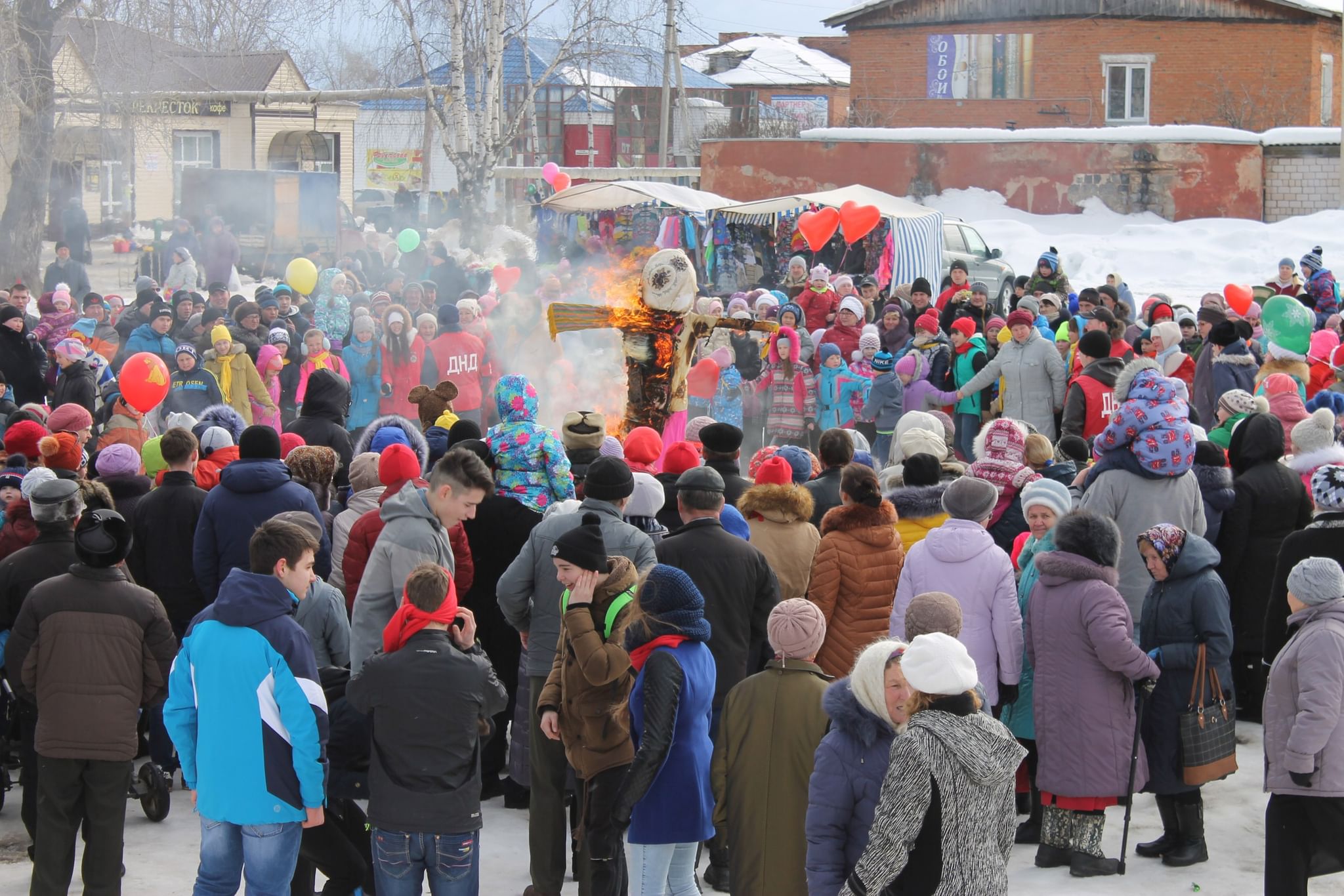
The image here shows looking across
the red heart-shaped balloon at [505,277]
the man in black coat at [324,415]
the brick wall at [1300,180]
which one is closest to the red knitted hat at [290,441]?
the man in black coat at [324,415]

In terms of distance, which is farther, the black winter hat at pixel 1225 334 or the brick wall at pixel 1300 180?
the brick wall at pixel 1300 180

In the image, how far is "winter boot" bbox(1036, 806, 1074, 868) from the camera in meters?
5.66

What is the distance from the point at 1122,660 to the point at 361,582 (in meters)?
2.95

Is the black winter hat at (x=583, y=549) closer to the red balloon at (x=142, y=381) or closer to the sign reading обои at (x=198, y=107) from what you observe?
the red balloon at (x=142, y=381)

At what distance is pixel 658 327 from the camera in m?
8.80

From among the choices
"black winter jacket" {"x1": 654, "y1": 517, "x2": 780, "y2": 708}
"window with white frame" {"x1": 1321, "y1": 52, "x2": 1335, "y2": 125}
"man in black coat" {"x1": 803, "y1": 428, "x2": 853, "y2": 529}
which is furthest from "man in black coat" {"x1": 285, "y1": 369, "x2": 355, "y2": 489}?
"window with white frame" {"x1": 1321, "y1": 52, "x2": 1335, "y2": 125}

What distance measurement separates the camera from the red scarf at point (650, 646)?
451cm

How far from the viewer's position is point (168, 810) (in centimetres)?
624

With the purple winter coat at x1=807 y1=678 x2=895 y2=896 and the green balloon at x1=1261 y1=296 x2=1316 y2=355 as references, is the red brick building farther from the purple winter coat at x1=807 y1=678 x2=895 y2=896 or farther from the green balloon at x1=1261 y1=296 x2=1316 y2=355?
the purple winter coat at x1=807 y1=678 x2=895 y2=896

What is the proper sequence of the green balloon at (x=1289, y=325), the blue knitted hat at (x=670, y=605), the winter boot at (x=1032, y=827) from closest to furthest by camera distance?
the blue knitted hat at (x=670, y=605) → the winter boot at (x=1032, y=827) → the green balloon at (x=1289, y=325)

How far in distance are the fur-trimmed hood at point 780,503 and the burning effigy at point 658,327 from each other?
8.82 ft

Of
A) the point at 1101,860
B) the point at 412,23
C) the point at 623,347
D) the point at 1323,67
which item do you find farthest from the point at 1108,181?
the point at 1101,860

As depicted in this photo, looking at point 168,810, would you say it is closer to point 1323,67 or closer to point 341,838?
point 341,838

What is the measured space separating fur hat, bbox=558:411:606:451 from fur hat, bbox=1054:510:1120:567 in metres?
2.40
